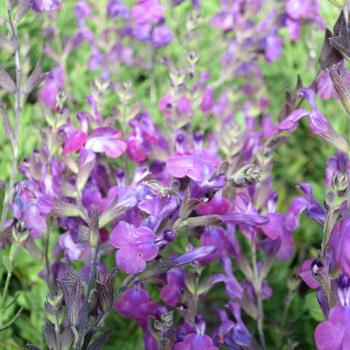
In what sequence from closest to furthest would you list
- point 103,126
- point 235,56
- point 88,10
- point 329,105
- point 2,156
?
point 103,126
point 2,156
point 235,56
point 88,10
point 329,105

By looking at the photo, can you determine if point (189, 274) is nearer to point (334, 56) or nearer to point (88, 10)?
point (334, 56)

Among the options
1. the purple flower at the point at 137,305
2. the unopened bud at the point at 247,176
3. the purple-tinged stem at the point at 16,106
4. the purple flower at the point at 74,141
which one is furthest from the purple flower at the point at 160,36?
the unopened bud at the point at 247,176

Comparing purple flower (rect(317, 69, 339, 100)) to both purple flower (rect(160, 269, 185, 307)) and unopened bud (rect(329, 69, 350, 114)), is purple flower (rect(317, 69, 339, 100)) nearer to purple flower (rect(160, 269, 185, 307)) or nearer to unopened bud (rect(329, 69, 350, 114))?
unopened bud (rect(329, 69, 350, 114))

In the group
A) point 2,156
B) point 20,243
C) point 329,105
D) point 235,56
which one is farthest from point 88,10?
point 20,243

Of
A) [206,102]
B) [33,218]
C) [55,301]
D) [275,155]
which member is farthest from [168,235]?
[275,155]

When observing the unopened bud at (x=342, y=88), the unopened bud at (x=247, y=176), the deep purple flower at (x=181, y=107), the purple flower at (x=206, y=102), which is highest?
the unopened bud at (x=342, y=88)

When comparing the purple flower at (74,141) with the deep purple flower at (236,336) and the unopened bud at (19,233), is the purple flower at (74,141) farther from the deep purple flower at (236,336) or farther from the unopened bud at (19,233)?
the deep purple flower at (236,336)

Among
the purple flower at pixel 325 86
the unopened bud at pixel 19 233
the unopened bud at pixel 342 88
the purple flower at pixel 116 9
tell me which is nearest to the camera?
the unopened bud at pixel 342 88
